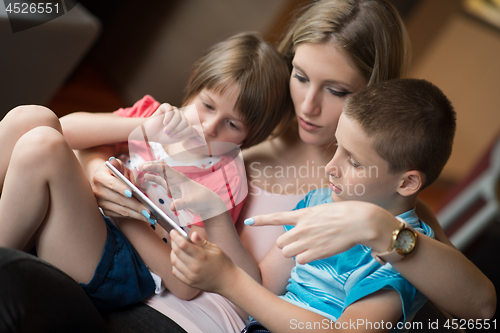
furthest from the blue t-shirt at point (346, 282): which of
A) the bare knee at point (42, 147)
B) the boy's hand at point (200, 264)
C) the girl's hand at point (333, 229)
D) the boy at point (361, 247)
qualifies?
the bare knee at point (42, 147)

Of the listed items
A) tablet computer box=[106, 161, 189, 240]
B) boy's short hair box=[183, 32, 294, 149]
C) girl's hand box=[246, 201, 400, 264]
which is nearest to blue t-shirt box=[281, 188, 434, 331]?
girl's hand box=[246, 201, 400, 264]

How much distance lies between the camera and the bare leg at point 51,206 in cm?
76

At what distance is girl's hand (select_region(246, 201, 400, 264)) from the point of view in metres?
0.66

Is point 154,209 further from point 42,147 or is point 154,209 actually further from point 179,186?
point 42,147

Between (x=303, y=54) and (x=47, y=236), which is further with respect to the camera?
(x=303, y=54)

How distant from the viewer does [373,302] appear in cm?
75

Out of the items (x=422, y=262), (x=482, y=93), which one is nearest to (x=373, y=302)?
(x=422, y=262)

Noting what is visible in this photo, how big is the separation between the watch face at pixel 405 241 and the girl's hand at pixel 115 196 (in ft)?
1.49

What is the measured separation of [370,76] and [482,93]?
3051 millimetres

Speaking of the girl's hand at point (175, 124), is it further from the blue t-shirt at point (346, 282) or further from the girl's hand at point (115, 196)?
the blue t-shirt at point (346, 282)

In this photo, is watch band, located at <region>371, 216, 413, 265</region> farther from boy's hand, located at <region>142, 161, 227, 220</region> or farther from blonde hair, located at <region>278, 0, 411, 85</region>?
blonde hair, located at <region>278, 0, 411, 85</region>

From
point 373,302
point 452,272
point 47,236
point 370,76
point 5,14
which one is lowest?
point 47,236

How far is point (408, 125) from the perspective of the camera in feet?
2.54

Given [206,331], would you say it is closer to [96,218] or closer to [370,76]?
[96,218]
